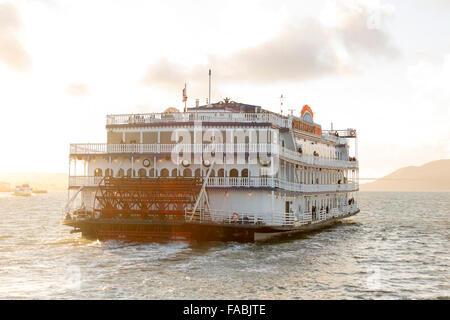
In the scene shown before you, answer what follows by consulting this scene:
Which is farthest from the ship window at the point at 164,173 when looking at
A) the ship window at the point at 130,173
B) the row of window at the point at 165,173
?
the ship window at the point at 130,173

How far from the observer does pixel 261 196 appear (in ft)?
107

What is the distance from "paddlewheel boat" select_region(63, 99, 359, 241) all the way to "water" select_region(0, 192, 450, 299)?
132 centimetres

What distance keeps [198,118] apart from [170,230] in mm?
8607

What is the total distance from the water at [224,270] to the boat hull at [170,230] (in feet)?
1.76

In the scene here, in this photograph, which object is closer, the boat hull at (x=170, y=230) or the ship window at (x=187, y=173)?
the boat hull at (x=170, y=230)

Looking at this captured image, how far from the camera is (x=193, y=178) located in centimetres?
3294

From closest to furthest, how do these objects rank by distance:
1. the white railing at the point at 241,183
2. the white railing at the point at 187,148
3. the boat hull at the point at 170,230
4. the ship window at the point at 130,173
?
1. the boat hull at the point at 170,230
2. the white railing at the point at 241,183
3. the white railing at the point at 187,148
4. the ship window at the point at 130,173

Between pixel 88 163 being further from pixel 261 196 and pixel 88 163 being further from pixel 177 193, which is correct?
pixel 261 196

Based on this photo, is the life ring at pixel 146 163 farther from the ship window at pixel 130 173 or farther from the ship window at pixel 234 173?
the ship window at pixel 234 173

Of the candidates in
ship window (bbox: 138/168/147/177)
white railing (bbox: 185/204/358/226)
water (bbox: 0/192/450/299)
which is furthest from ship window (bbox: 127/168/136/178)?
white railing (bbox: 185/204/358/226)

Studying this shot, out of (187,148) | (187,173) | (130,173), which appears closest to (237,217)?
(187,173)

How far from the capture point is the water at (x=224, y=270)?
20.0m

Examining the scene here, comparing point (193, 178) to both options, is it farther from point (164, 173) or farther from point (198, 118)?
point (198, 118)
